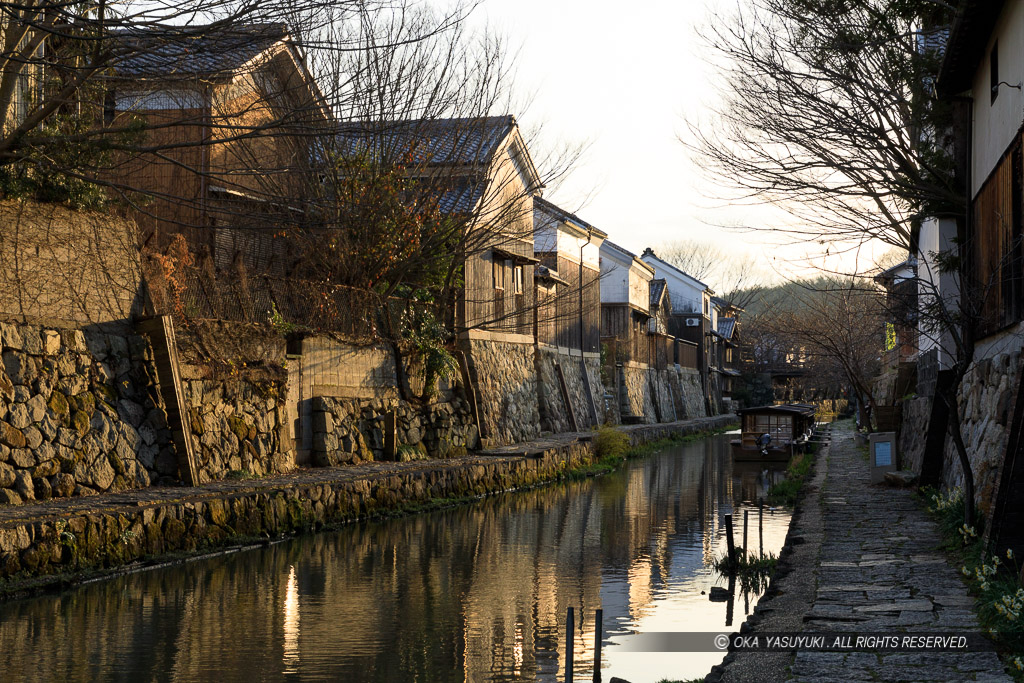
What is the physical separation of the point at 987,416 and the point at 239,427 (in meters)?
11.6

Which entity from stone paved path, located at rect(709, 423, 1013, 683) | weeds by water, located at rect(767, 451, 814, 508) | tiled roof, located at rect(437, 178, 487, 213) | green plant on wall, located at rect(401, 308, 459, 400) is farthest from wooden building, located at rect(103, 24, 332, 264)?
weeds by water, located at rect(767, 451, 814, 508)

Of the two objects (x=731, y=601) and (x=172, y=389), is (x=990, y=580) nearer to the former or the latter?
(x=731, y=601)

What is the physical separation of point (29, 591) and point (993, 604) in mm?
8816

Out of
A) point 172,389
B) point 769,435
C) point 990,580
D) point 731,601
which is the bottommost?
point 731,601

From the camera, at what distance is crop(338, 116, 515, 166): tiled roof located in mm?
23547

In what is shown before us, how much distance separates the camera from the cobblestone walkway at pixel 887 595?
6.49 m

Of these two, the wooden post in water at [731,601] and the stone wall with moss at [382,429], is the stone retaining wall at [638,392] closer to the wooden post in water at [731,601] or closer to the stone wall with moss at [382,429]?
the stone wall with moss at [382,429]

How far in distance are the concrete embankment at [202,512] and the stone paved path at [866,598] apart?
6.88 meters

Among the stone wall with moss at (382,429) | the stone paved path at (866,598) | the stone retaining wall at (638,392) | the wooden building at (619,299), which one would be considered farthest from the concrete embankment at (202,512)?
the wooden building at (619,299)

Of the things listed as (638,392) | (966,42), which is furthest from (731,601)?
(638,392)

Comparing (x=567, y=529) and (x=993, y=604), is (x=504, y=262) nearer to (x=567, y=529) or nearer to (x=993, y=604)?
(x=567, y=529)

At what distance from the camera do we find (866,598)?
8.70m

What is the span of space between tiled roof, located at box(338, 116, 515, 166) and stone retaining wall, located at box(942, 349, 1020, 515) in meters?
13.3

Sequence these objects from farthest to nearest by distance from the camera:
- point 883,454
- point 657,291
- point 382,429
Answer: point 657,291, point 382,429, point 883,454
